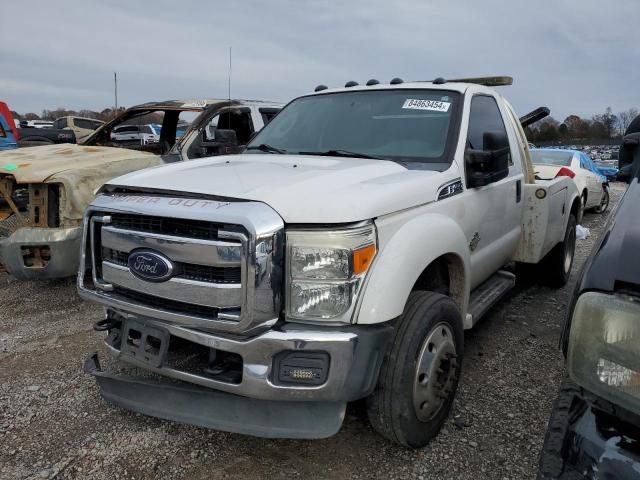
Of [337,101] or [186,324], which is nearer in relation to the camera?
[186,324]

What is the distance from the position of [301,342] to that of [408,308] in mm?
625

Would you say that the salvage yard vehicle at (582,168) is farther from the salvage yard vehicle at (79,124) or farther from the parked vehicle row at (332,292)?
the salvage yard vehicle at (79,124)

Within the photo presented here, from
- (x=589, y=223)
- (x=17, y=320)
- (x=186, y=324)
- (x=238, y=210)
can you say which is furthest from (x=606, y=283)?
(x=589, y=223)

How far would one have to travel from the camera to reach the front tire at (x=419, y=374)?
7.79 ft

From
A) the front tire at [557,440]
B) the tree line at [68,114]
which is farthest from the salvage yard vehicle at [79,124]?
the front tire at [557,440]

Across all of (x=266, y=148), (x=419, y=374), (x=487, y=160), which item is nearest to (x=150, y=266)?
(x=419, y=374)

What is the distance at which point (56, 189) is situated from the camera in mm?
4586

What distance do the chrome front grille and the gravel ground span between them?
766 millimetres

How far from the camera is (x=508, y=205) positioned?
3.93 m

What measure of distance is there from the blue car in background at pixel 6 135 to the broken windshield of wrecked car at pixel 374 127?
767 cm

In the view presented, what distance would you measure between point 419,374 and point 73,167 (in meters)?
3.74

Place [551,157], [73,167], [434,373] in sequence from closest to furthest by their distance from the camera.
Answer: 1. [434,373]
2. [73,167]
3. [551,157]

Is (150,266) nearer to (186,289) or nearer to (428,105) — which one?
(186,289)

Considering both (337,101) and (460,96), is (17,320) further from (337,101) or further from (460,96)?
Answer: (460,96)
